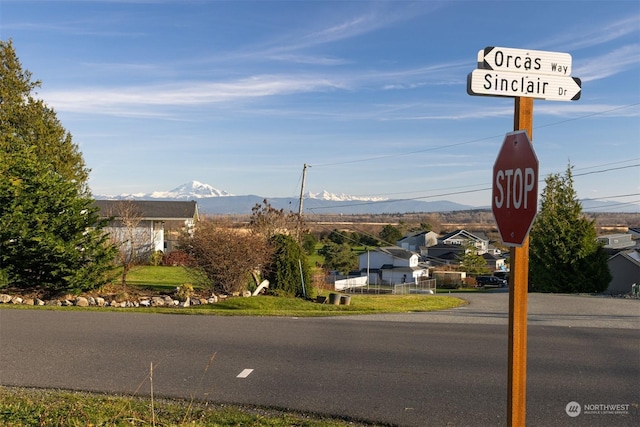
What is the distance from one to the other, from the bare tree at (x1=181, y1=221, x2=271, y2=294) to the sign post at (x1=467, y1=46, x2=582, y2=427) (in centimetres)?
1664

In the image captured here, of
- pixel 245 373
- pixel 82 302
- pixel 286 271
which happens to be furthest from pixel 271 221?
pixel 245 373

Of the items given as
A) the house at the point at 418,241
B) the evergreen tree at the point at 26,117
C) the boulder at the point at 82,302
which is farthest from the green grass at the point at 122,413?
the house at the point at 418,241

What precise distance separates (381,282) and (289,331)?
5348 centimetres

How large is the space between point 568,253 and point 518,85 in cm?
3003

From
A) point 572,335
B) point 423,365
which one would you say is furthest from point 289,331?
point 572,335

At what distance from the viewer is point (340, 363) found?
8617mm

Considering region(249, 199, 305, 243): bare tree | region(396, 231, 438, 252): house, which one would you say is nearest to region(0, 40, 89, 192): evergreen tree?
region(249, 199, 305, 243): bare tree

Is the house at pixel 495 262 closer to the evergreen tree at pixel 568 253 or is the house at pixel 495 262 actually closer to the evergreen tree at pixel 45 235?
the evergreen tree at pixel 568 253

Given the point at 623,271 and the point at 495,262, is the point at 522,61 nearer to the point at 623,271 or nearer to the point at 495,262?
the point at 623,271

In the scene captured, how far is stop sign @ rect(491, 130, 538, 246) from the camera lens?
11.7 ft

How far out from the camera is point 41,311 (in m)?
13.6

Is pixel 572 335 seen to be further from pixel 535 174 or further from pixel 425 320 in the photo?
pixel 535 174

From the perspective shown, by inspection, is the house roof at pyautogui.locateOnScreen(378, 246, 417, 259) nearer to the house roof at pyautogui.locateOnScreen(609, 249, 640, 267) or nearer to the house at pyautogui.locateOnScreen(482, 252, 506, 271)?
the house at pyautogui.locateOnScreen(482, 252, 506, 271)

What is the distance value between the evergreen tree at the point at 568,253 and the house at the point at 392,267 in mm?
30785
